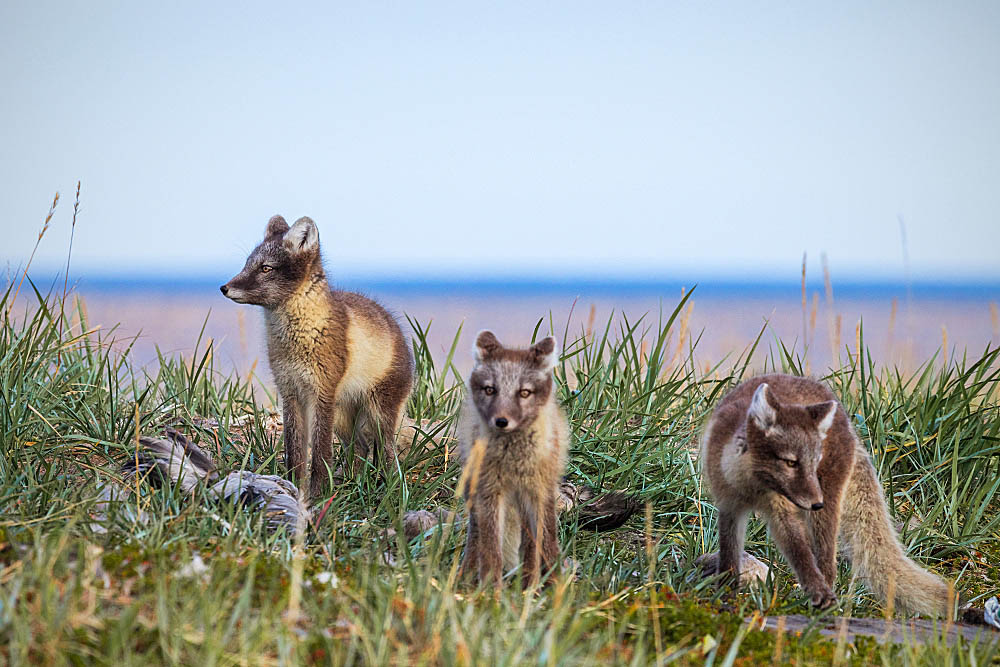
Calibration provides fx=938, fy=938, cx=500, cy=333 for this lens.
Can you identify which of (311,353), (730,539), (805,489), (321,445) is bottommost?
(730,539)

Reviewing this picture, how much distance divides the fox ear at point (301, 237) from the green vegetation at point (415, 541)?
1295 millimetres

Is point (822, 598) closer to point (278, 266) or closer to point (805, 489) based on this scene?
point (805, 489)

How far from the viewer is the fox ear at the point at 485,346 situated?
15.1 ft

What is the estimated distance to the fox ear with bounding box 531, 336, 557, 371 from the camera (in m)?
4.55

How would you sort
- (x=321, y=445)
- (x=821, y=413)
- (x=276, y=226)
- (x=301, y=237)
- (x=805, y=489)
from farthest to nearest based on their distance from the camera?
(x=276, y=226) → (x=301, y=237) → (x=321, y=445) → (x=821, y=413) → (x=805, y=489)

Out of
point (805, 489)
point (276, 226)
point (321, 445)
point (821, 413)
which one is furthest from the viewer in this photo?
point (276, 226)

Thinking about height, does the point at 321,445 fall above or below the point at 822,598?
above

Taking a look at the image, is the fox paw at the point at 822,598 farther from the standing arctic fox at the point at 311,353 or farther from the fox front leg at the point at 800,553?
the standing arctic fox at the point at 311,353

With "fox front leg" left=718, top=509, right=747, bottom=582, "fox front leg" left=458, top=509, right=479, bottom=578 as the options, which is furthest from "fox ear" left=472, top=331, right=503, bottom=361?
"fox front leg" left=718, top=509, right=747, bottom=582

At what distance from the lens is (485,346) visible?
15.2 ft

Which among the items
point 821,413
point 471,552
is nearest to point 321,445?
point 471,552

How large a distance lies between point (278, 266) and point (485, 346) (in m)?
1.97

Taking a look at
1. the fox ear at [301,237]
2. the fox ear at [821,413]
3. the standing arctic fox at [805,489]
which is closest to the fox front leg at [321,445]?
the fox ear at [301,237]

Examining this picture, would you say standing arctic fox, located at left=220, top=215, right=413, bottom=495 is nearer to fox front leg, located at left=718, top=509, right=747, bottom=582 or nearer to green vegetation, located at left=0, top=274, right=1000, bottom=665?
green vegetation, located at left=0, top=274, right=1000, bottom=665
